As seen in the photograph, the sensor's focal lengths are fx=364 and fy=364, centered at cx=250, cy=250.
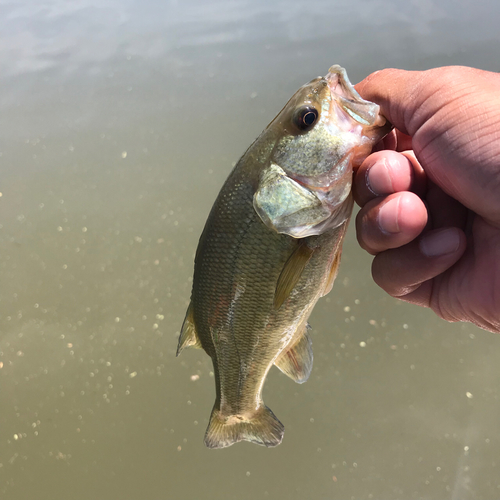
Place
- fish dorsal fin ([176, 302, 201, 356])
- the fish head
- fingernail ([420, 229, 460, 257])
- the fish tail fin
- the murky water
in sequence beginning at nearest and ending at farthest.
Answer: the fish head < fingernail ([420, 229, 460, 257]) < fish dorsal fin ([176, 302, 201, 356]) < the fish tail fin < the murky water

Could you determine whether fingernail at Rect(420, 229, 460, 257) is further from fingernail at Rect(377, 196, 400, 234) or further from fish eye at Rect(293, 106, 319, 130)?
fish eye at Rect(293, 106, 319, 130)

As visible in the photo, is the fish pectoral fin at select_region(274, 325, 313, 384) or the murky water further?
the murky water

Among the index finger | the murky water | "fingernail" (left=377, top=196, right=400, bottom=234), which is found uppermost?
the index finger

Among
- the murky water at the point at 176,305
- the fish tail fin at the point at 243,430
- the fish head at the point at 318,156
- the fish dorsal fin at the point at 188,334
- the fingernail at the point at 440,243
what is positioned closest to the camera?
the fish head at the point at 318,156

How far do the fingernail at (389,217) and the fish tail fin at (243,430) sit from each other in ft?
3.23

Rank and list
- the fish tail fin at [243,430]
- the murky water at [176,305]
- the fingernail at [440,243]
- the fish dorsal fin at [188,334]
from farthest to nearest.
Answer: the murky water at [176,305]
the fish tail fin at [243,430]
the fish dorsal fin at [188,334]
the fingernail at [440,243]

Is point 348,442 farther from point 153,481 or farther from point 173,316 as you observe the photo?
point 173,316


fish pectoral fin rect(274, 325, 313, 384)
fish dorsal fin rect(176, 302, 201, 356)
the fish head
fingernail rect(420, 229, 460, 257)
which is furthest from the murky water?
the fish head

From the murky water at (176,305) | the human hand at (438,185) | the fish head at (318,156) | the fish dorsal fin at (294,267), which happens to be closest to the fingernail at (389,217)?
the human hand at (438,185)

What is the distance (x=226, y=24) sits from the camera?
432cm

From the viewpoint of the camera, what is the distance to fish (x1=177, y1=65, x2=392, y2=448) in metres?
1.07

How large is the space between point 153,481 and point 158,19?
4.89m

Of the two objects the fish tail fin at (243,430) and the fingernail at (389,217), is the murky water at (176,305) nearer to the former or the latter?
the fish tail fin at (243,430)

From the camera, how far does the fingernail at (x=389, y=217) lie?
3.75 ft
